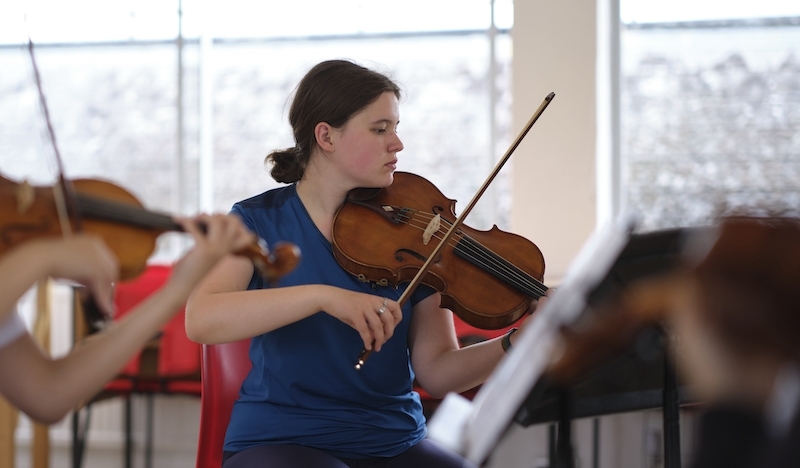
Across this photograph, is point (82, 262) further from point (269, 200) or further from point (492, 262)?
point (492, 262)

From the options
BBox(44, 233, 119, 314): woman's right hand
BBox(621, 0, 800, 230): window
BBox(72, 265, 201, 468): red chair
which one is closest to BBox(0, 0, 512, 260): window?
BBox(72, 265, 201, 468): red chair

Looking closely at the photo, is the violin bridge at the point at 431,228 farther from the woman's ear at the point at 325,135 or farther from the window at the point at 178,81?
the window at the point at 178,81

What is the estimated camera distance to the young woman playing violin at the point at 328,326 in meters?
1.27

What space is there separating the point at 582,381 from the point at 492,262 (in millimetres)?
490

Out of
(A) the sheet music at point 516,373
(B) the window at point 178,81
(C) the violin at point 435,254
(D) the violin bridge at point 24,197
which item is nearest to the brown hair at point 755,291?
(A) the sheet music at point 516,373

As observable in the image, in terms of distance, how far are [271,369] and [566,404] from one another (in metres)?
0.55

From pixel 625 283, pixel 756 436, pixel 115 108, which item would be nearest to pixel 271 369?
pixel 625 283

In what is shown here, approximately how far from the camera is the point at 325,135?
147 centimetres

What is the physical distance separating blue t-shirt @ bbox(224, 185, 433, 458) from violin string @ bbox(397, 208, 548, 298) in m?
0.14

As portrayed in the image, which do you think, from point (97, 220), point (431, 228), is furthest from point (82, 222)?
point (431, 228)

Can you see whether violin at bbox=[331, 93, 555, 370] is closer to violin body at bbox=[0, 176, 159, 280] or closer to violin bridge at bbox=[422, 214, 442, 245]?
violin bridge at bbox=[422, 214, 442, 245]

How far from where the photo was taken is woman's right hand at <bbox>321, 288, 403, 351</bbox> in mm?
1235

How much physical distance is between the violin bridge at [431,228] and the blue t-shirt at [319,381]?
0.11 meters

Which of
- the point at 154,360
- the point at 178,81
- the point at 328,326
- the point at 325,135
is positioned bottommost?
the point at 154,360
